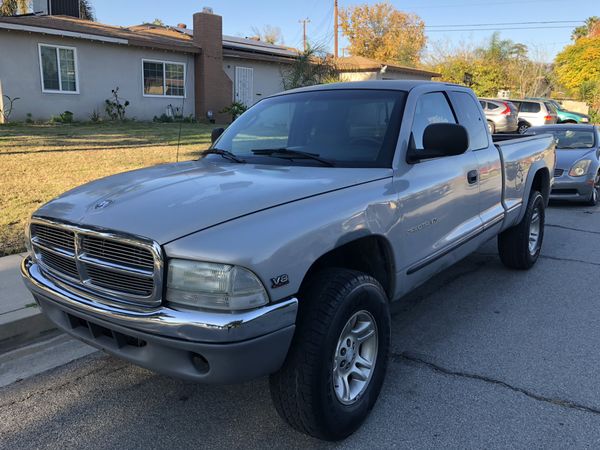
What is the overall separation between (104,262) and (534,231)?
502 centimetres

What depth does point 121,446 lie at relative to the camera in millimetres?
2809

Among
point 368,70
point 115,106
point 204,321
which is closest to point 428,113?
point 204,321

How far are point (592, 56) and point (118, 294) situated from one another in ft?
151

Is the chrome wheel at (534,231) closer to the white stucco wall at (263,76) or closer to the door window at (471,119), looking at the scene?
the door window at (471,119)

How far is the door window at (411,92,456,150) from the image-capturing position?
12.3 ft

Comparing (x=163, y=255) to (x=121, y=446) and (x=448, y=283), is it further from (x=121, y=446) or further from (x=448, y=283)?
(x=448, y=283)

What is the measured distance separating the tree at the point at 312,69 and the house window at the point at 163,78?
4.54 meters

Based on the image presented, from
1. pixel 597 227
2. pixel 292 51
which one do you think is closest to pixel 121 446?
pixel 597 227

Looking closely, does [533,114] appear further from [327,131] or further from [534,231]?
[327,131]

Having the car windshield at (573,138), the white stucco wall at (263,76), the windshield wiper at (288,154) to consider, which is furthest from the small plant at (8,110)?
the windshield wiper at (288,154)

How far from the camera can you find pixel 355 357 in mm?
2955

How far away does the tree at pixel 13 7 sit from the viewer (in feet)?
77.6

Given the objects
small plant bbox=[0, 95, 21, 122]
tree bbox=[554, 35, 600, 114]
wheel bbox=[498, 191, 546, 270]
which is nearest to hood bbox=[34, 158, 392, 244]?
wheel bbox=[498, 191, 546, 270]

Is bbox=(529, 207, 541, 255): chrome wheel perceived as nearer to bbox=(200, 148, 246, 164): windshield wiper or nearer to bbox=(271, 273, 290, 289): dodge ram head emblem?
bbox=(200, 148, 246, 164): windshield wiper
